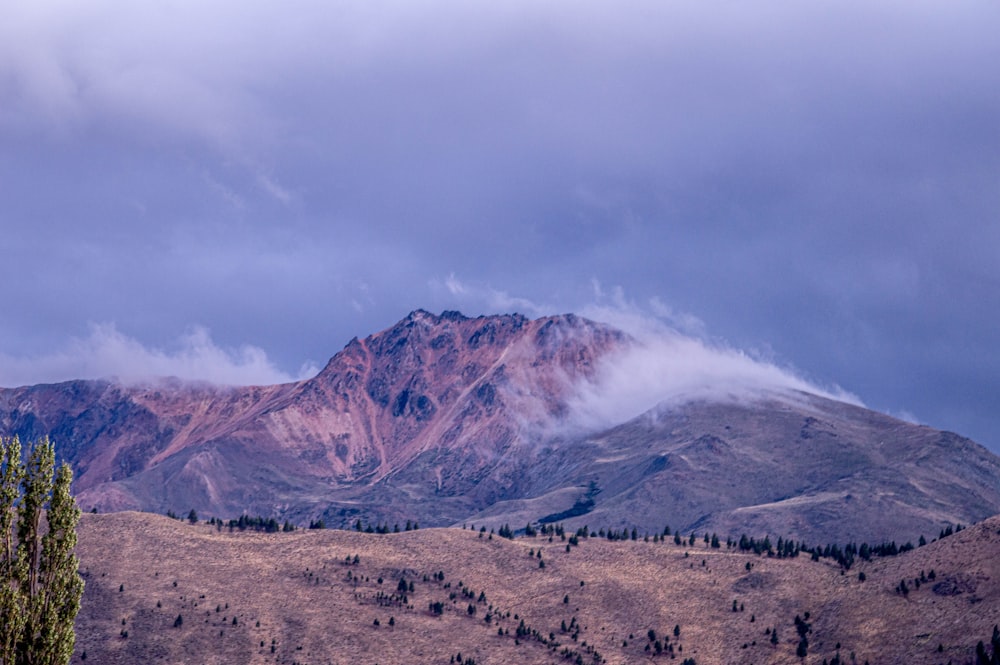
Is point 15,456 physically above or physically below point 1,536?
above

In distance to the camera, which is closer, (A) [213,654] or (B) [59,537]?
(B) [59,537]

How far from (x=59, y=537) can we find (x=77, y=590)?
3.07m

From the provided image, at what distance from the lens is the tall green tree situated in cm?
6562

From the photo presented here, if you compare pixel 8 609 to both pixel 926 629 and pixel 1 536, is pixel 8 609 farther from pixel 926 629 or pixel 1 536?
pixel 926 629

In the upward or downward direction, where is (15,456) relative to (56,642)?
upward

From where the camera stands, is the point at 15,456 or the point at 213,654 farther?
the point at 213,654

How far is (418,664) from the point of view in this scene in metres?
200

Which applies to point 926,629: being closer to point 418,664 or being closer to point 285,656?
point 418,664

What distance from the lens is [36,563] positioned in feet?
225

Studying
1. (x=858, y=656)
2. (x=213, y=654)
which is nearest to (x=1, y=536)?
(x=213, y=654)

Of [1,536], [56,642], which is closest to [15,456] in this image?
[1,536]

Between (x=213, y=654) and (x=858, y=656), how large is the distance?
102m

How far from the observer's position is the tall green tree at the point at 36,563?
6562 centimetres

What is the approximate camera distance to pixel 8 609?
2564 inches
